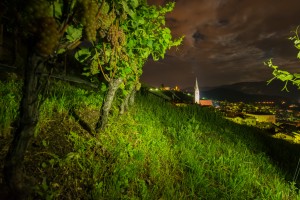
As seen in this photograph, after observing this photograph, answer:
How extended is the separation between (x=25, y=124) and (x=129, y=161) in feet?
7.58

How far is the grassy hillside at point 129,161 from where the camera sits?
3.64 metres

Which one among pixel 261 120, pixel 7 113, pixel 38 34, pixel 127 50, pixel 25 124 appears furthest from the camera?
pixel 261 120

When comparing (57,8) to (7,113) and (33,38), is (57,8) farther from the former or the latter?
(7,113)

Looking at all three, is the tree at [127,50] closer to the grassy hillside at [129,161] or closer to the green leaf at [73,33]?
A: the grassy hillside at [129,161]

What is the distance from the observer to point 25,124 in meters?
2.57

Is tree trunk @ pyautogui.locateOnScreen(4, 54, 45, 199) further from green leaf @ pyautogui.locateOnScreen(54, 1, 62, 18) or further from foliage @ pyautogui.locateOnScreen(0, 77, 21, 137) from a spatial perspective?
foliage @ pyautogui.locateOnScreen(0, 77, 21, 137)

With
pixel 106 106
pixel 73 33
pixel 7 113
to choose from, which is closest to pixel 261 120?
pixel 106 106

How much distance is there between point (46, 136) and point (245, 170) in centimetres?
402

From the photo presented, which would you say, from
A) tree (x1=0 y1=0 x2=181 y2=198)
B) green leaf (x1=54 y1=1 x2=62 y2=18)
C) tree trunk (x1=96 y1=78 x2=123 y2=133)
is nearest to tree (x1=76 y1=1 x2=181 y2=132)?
tree trunk (x1=96 y1=78 x2=123 y2=133)

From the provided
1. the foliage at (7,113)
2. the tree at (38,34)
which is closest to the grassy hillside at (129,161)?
the foliage at (7,113)

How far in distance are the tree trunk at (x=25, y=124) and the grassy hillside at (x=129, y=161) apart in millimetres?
283

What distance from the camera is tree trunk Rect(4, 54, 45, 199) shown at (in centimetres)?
247

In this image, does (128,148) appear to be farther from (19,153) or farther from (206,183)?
(19,153)

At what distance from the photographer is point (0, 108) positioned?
4184mm
